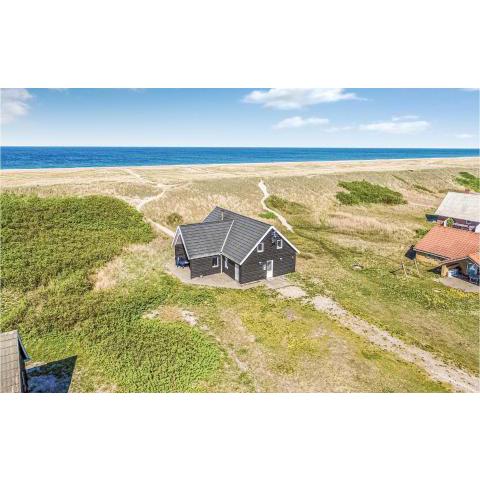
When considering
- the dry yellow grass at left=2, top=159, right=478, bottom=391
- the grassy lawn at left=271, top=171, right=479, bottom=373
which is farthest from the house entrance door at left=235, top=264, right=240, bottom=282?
the grassy lawn at left=271, top=171, right=479, bottom=373

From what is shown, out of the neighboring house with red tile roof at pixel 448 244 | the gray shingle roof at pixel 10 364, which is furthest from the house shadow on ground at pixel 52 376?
the neighboring house with red tile roof at pixel 448 244

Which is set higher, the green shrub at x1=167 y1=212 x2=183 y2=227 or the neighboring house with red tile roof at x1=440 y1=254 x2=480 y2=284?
the green shrub at x1=167 y1=212 x2=183 y2=227

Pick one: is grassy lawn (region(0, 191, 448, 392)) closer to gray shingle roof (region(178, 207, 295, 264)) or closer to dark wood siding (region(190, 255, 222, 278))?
dark wood siding (region(190, 255, 222, 278))

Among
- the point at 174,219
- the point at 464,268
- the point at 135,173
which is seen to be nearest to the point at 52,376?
the point at 174,219

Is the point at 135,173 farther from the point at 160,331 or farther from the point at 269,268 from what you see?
the point at 160,331

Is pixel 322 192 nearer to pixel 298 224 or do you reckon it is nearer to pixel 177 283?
pixel 298 224

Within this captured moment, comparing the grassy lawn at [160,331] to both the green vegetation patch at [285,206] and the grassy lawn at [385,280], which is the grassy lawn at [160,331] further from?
the green vegetation patch at [285,206]
